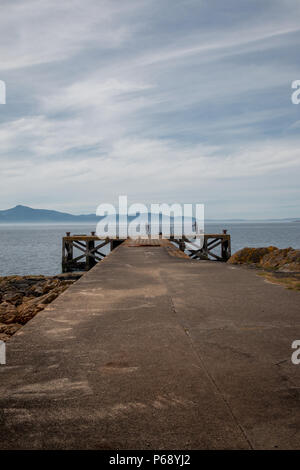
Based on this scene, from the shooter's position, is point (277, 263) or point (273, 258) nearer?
point (277, 263)

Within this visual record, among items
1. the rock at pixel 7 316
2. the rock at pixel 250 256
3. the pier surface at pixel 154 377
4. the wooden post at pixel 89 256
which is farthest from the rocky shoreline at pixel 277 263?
the wooden post at pixel 89 256

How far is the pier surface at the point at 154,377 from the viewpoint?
1885 millimetres

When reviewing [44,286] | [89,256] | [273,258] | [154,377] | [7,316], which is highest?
[154,377]

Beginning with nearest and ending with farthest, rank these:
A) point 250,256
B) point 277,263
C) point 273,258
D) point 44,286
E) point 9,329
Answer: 1. point 9,329
2. point 44,286
3. point 277,263
4. point 273,258
5. point 250,256

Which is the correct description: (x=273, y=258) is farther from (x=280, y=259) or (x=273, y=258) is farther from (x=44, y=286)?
(x=44, y=286)

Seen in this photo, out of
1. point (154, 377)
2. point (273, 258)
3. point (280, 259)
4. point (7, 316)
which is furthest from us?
point (273, 258)

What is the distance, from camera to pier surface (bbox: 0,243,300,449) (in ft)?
6.18

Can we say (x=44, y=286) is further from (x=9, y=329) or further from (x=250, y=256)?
Result: (x=250, y=256)

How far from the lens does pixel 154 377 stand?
2566 millimetres

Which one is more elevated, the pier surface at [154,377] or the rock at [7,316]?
the pier surface at [154,377]

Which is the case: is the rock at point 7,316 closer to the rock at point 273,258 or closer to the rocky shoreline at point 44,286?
the rocky shoreline at point 44,286

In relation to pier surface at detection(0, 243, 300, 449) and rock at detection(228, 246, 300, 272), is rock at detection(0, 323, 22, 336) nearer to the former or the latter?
pier surface at detection(0, 243, 300, 449)

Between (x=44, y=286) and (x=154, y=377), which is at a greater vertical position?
(x=154, y=377)

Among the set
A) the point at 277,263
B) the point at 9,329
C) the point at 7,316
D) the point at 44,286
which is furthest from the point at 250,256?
the point at 9,329
